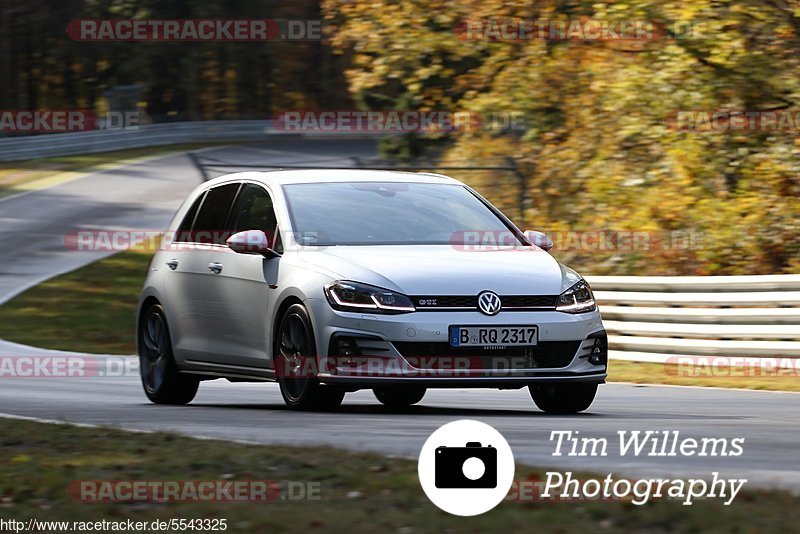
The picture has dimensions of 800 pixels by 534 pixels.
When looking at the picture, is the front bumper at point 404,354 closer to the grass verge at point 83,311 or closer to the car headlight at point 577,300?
the car headlight at point 577,300

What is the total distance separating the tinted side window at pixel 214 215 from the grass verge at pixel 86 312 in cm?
522

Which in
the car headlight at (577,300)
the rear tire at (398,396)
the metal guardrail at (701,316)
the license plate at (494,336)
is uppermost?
the car headlight at (577,300)

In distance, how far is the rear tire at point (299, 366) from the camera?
10.0 metres

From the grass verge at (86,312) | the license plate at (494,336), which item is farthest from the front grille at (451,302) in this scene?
the grass verge at (86,312)

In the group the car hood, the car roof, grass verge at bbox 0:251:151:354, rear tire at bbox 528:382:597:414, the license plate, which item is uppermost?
the car roof

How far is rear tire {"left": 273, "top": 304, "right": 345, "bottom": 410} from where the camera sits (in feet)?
32.9

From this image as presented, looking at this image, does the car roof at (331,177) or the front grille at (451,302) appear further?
the car roof at (331,177)

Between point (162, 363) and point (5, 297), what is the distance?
12.9 meters

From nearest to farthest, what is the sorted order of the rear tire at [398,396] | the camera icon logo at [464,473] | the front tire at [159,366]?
the camera icon logo at [464,473], the rear tire at [398,396], the front tire at [159,366]

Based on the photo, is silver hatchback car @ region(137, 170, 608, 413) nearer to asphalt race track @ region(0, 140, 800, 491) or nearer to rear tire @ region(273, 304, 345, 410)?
rear tire @ region(273, 304, 345, 410)

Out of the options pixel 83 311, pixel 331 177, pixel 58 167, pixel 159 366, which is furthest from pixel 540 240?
pixel 58 167

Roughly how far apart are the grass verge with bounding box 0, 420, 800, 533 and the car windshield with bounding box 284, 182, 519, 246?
9.49 feet

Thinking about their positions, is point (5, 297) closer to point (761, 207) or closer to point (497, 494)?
point (761, 207)

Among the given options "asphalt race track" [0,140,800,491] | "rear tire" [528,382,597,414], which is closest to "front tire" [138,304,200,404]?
"asphalt race track" [0,140,800,491]
